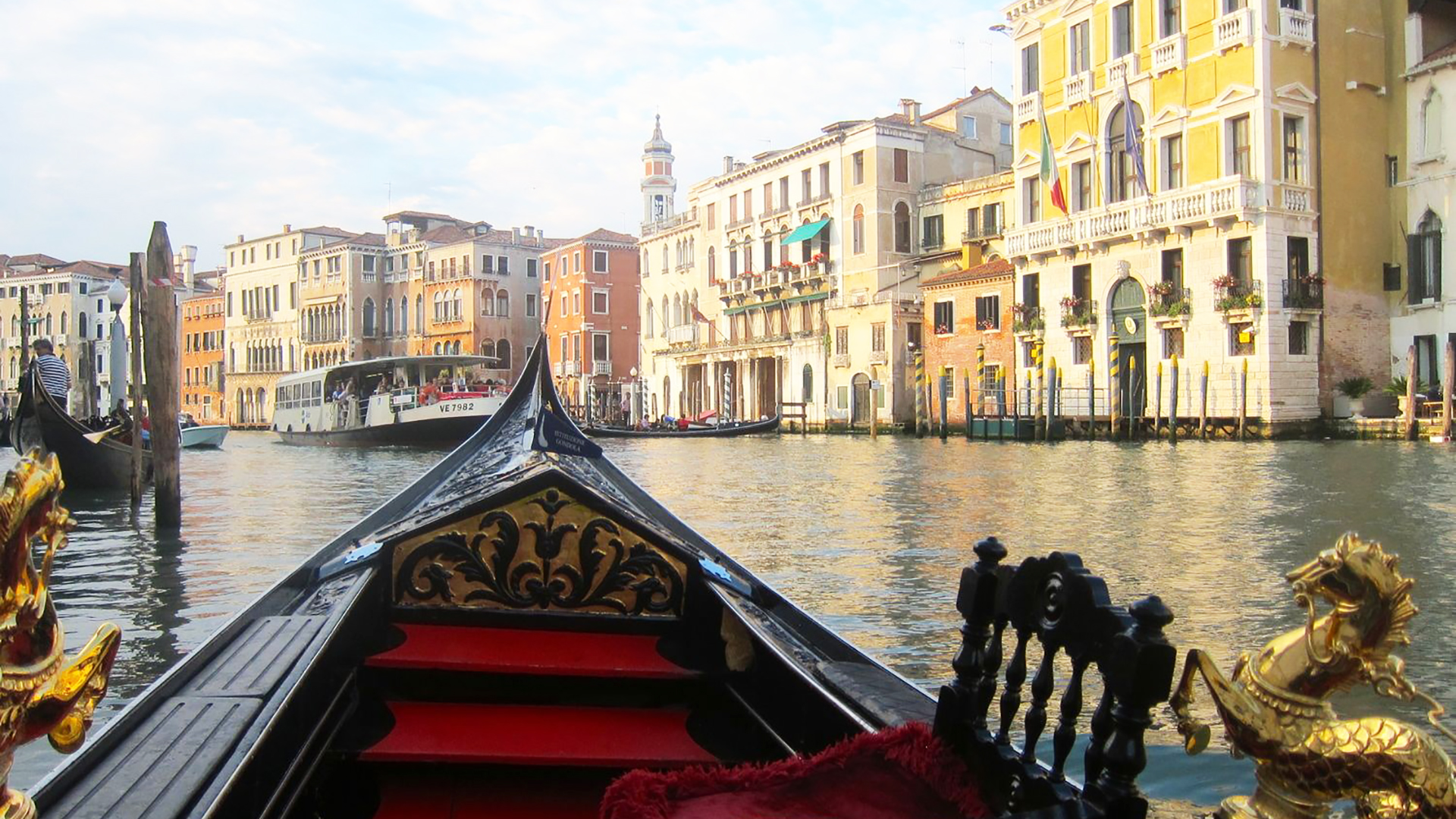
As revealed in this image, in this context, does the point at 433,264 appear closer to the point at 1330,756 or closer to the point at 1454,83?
the point at 1454,83

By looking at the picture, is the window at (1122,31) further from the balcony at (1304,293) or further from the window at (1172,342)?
the balcony at (1304,293)

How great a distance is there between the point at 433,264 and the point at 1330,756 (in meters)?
31.7

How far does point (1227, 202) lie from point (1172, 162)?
137 centimetres

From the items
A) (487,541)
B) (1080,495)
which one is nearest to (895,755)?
(487,541)

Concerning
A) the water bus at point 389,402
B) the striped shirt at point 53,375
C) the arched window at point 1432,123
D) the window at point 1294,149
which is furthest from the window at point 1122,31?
the striped shirt at point 53,375

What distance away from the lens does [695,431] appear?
747 inches

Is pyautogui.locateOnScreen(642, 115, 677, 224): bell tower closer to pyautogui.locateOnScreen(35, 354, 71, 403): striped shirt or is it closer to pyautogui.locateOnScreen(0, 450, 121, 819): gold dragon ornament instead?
pyautogui.locateOnScreen(35, 354, 71, 403): striped shirt

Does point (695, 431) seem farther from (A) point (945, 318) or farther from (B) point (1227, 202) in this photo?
(B) point (1227, 202)

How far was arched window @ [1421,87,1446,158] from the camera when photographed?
13.0 m

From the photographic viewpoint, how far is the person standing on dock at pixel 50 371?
667 cm

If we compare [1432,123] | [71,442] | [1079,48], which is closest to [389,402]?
[71,442]

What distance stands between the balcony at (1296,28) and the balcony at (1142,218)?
1680mm

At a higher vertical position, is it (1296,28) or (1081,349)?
(1296,28)

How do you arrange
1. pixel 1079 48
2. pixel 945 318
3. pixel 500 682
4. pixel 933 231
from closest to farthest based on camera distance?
pixel 500 682 < pixel 1079 48 < pixel 945 318 < pixel 933 231
